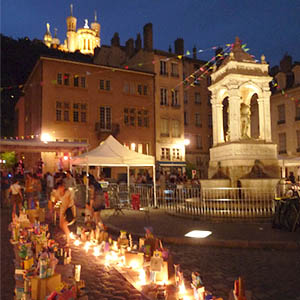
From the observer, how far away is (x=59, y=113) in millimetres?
30312

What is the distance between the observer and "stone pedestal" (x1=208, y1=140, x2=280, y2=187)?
1254cm

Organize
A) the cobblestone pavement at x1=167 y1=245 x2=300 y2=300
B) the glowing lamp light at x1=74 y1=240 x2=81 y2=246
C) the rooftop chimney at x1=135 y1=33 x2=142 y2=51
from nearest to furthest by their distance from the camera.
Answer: the cobblestone pavement at x1=167 y1=245 x2=300 y2=300, the glowing lamp light at x1=74 y1=240 x2=81 y2=246, the rooftop chimney at x1=135 y1=33 x2=142 y2=51

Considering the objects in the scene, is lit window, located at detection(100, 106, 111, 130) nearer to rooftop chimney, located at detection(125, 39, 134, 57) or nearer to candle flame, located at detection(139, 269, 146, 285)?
rooftop chimney, located at detection(125, 39, 134, 57)

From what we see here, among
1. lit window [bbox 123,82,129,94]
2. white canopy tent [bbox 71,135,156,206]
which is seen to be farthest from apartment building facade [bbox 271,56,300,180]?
white canopy tent [bbox 71,135,156,206]

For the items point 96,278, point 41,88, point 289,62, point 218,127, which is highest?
point 289,62

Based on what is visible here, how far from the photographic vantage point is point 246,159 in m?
12.6

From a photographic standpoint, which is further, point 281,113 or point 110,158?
point 281,113

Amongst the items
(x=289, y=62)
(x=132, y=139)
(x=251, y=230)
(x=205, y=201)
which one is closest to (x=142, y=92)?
(x=132, y=139)

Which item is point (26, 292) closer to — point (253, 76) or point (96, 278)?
point (96, 278)

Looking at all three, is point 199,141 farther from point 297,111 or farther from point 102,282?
point 102,282

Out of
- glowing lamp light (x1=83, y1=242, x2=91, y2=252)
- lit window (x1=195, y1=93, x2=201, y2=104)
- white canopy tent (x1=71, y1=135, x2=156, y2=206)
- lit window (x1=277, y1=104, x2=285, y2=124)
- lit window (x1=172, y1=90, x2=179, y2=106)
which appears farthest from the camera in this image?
lit window (x1=195, y1=93, x2=201, y2=104)

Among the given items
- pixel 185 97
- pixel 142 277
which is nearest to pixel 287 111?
pixel 185 97

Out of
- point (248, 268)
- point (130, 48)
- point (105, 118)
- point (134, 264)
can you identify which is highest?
point (130, 48)

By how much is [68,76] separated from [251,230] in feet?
84.6
